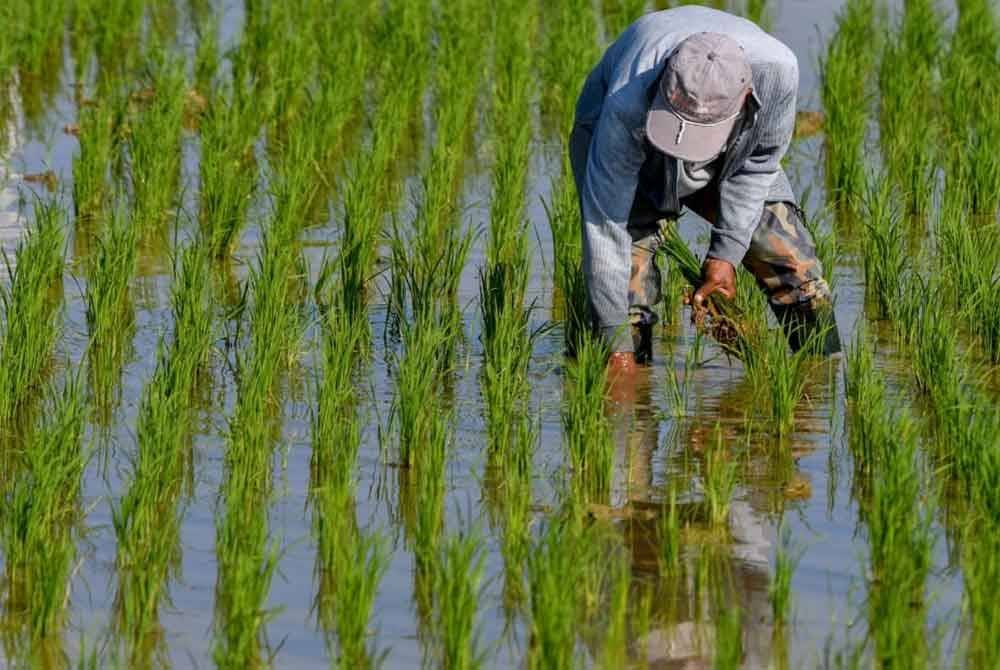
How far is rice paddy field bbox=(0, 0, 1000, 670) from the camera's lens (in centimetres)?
359

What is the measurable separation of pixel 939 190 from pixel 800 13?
345cm

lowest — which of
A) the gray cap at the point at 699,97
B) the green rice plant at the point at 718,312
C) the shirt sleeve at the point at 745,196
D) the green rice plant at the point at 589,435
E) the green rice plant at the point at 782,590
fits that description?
the green rice plant at the point at 782,590

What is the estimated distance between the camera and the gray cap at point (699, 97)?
422cm

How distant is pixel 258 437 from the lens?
4387mm

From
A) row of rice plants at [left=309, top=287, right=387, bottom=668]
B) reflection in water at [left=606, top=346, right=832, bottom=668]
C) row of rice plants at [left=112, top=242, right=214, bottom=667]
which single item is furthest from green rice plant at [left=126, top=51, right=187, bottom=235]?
reflection in water at [left=606, top=346, right=832, bottom=668]

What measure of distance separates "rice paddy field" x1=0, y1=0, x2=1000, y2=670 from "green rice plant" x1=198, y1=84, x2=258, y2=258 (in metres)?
0.02

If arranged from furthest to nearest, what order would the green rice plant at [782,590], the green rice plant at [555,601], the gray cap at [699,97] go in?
the gray cap at [699,97] → the green rice plant at [782,590] → the green rice plant at [555,601]

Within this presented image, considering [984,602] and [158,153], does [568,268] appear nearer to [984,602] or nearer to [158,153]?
[158,153]

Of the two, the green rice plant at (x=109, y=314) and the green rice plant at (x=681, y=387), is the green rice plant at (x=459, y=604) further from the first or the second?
the green rice plant at (x=109, y=314)

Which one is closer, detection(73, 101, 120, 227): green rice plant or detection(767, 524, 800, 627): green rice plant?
detection(767, 524, 800, 627): green rice plant

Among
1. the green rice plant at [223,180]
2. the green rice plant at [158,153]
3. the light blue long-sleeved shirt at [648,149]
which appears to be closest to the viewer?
the light blue long-sleeved shirt at [648,149]

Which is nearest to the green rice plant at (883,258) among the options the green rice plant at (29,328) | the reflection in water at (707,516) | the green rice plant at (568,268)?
the reflection in water at (707,516)

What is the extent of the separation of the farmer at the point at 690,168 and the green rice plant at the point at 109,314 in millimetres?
1245

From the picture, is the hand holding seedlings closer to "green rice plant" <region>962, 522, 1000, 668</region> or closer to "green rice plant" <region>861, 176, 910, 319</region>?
"green rice plant" <region>861, 176, 910, 319</region>
